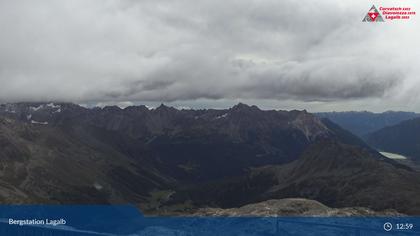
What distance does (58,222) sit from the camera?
18700 cm

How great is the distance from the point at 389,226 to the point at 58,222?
11643 centimetres

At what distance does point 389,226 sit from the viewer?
196 meters
